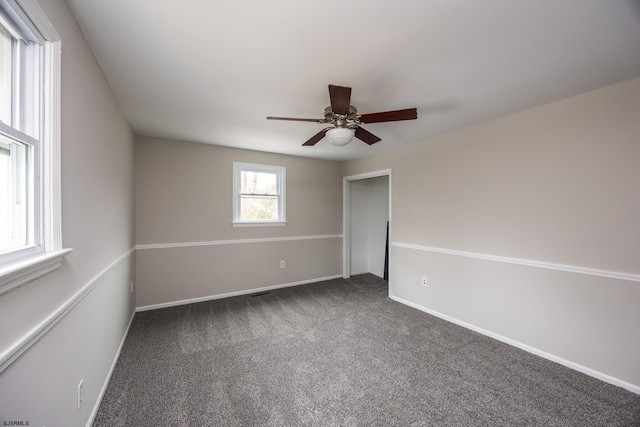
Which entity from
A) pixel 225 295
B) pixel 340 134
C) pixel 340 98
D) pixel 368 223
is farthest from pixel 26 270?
pixel 368 223

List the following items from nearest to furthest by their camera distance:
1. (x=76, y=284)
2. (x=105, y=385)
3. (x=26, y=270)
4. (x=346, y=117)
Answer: (x=26, y=270) < (x=76, y=284) < (x=105, y=385) < (x=346, y=117)

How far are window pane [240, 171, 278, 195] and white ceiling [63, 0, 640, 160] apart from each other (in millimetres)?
1620

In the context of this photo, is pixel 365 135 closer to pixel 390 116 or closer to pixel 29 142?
pixel 390 116

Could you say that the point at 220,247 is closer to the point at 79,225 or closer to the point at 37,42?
the point at 79,225

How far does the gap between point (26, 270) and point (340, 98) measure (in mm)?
1762

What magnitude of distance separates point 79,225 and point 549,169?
3.72 m

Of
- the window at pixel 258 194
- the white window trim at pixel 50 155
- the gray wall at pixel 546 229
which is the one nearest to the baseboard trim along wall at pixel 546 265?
the gray wall at pixel 546 229

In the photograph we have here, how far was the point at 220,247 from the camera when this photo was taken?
385cm

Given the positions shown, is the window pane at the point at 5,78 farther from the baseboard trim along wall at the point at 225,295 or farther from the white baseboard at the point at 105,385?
the baseboard trim along wall at the point at 225,295

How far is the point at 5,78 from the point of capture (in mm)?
923

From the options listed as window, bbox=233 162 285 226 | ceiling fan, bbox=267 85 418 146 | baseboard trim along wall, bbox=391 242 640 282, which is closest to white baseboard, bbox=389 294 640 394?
baseboard trim along wall, bbox=391 242 640 282

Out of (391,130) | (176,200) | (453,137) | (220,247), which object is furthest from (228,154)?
(453,137)

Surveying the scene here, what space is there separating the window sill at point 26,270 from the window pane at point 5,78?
52cm

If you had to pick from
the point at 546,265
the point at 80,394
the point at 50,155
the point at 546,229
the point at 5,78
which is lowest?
the point at 80,394
